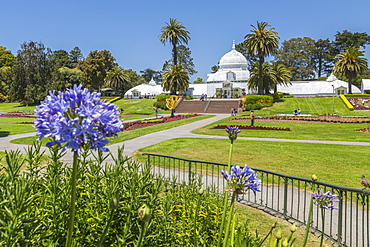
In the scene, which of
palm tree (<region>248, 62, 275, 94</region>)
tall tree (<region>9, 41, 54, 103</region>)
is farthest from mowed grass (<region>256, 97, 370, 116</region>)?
tall tree (<region>9, 41, 54, 103</region>)

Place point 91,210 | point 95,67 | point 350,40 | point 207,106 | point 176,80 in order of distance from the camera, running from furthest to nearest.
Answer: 1. point 350,40
2. point 95,67
3. point 176,80
4. point 207,106
5. point 91,210

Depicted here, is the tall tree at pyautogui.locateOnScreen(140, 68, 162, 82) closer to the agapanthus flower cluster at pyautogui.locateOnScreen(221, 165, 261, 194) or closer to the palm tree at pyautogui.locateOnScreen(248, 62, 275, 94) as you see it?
the palm tree at pyautogui.locateOnScreen(248, 62, 275, 94)

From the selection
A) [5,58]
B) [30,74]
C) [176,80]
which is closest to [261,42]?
[176,80]

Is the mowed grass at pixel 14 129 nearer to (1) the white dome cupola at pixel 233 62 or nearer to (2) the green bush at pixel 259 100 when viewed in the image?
(2) the green bush at pixel 259 100

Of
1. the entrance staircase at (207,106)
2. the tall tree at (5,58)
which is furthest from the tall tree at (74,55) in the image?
the entrance staircase at (207,106)

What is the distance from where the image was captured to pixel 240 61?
7581 centimetres

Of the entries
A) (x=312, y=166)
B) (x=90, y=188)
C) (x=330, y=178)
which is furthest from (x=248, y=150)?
(x=90, y=188)

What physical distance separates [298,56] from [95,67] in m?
64.1

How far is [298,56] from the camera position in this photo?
95062 millimetres

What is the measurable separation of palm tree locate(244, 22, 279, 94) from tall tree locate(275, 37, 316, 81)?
47.8m

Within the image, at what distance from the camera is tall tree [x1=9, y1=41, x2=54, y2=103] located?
213 feet

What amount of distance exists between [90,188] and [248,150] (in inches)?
477

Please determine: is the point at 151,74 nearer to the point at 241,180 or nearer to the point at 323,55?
the point at 323,55

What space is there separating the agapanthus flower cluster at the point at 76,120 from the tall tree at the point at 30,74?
69.8 m
